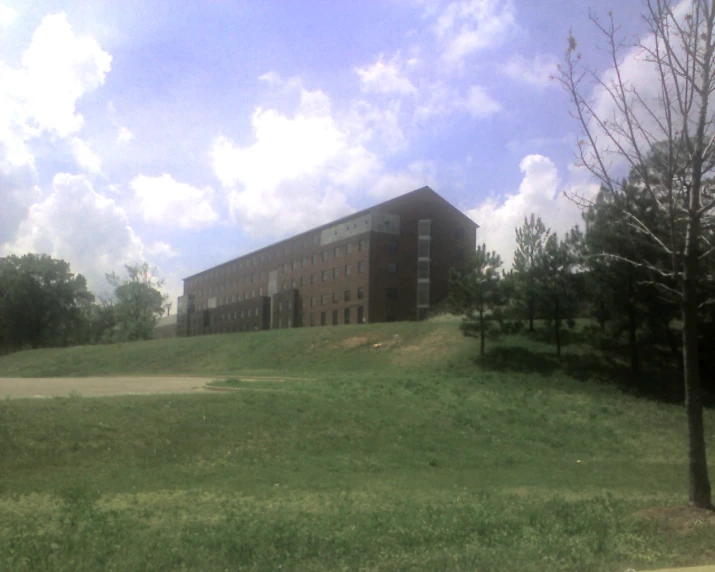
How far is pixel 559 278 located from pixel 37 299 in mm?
71027

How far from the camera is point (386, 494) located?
10758mm

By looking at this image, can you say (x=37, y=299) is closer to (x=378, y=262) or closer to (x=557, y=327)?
(x=378, y=262)

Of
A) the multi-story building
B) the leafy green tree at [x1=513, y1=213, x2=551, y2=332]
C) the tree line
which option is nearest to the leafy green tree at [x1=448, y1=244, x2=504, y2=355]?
the leafy green tree at [x1=513, y1=213, x2=551, y2=332]

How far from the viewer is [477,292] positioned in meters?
36.0

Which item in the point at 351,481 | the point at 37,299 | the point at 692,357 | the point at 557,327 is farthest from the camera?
the point at 37,299

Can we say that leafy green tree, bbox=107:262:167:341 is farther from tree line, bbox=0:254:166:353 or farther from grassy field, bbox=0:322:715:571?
grassy field, bbox=0:322:715:571

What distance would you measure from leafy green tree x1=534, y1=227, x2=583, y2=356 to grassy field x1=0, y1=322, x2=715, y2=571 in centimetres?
699

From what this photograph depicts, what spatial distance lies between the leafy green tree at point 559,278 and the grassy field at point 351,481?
6.99 metres

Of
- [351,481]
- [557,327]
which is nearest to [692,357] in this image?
[351,481]

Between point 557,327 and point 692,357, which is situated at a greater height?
point 557,327

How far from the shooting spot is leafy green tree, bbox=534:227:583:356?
1406 inches

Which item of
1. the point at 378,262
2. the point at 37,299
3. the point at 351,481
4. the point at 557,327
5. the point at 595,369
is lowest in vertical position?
the point at 351,481

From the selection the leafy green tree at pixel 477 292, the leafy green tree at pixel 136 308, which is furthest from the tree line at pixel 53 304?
the leafy green tree at pixel 477 292

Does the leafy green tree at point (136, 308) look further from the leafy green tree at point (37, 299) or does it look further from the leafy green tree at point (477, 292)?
the leafy green tree at point (477, 292)
